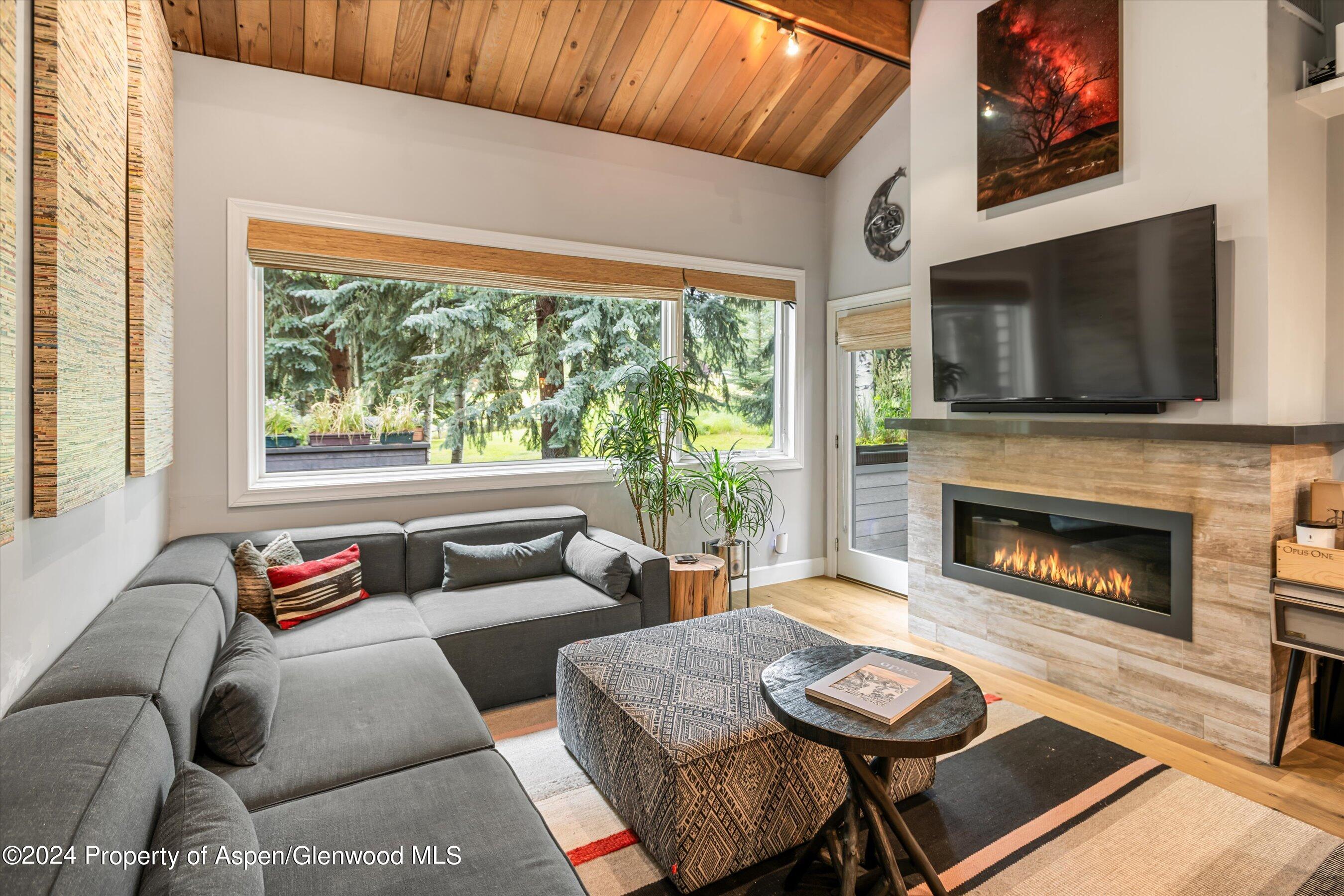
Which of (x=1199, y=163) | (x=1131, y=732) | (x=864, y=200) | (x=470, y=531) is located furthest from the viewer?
(x=864, y=200)

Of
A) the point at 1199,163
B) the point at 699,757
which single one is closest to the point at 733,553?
the point at 699,757

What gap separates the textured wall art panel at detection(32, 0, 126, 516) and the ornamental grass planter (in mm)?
1351

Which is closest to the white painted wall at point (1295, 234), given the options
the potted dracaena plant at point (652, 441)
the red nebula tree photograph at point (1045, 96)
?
the red nebula tree photograph at point (1045, 96)

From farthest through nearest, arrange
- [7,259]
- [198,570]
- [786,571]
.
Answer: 1. [786,571]
2. [198,570]
3. [7,259]

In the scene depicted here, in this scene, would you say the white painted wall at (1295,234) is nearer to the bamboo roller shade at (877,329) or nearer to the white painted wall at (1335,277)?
the white painted wall at (1335,277)

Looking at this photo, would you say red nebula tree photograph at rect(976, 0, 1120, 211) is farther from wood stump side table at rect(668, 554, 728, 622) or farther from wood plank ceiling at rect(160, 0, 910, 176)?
wood stump side table at rect(668, 554, 728, 622)

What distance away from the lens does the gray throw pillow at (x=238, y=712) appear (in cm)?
159

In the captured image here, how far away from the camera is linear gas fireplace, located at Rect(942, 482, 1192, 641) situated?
258 centimetres

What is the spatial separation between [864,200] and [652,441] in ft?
7.26

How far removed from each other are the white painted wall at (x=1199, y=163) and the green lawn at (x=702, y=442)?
1938 millimetres

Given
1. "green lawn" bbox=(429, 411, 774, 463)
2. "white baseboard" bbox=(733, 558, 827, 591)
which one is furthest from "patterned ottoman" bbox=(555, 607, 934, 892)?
"white baseboard" bbox=(733, 558, 827, 591)

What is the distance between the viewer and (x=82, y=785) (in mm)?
1020

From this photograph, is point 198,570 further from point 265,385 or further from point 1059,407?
point 1059,407

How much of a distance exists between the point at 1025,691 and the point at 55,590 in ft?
11.0
